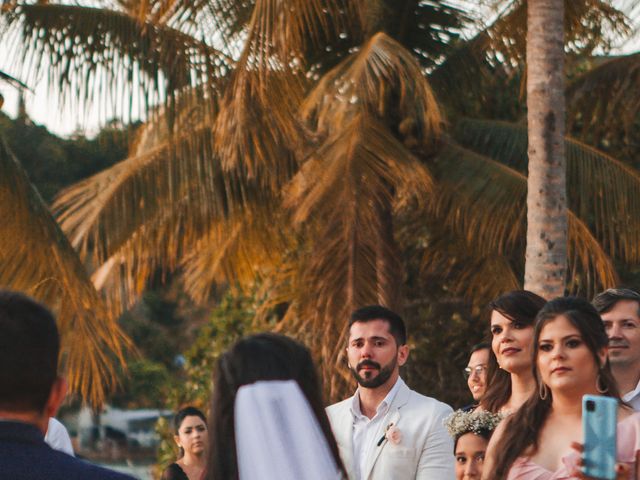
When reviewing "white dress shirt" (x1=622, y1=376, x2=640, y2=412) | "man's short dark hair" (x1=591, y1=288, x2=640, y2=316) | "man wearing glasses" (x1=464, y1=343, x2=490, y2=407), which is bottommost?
"white dress shirt" (x1=622, y1=376, x2=640, y2=412)

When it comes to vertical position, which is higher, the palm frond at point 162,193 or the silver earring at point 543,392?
the palm frond at point 162,193

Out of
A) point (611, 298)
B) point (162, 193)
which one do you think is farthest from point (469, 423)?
point (162, 193)

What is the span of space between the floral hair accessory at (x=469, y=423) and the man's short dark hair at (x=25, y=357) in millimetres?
3528

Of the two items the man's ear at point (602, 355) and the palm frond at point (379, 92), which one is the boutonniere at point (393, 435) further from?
the palm frond at point (379, 92)

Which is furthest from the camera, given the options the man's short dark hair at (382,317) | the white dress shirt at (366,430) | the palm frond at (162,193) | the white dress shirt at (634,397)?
the palm frond at (162,193)

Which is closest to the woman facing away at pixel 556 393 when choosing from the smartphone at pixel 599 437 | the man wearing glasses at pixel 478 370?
the smartphone at pixel 599 437

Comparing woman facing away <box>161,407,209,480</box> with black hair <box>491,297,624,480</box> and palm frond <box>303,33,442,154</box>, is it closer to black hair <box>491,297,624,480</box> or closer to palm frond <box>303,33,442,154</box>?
palm frond <box>303,33,442,154</box>

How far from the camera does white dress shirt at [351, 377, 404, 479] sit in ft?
21.1

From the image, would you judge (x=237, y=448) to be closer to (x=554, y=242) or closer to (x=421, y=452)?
(x=421, y=452)

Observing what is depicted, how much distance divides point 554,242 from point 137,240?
6.21 m

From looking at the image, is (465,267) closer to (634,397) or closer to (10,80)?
(10,80)

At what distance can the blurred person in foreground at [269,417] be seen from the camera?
11.8 ft

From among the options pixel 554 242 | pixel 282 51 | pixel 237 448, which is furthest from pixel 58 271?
pixel 237 448

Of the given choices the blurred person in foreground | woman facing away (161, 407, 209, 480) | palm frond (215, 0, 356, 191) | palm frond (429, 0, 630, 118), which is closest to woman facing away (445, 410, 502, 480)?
the blurred person in foreground
